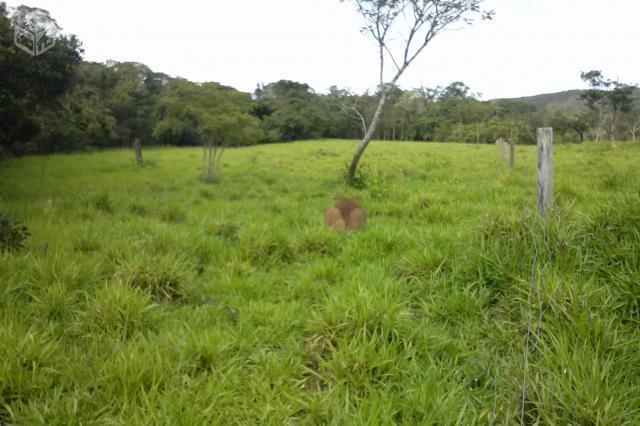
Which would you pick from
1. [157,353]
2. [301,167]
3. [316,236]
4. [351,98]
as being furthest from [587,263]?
[301,167]

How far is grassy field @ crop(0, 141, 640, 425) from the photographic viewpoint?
2.21m

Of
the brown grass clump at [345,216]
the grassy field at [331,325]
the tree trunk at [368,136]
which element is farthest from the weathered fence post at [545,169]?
the tree trunk at [368,136]

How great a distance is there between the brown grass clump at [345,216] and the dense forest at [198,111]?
6.99 m

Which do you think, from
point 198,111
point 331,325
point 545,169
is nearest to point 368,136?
point 198,111

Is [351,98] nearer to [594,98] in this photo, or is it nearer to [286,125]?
[286,125]

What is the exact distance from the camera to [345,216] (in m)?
6.15

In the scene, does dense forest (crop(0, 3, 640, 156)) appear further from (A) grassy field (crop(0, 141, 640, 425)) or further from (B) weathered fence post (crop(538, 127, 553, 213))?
(B) weathered fence post (crop(538, 127, 553, 213))

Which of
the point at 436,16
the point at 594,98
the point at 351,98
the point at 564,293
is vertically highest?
the point at 594,98

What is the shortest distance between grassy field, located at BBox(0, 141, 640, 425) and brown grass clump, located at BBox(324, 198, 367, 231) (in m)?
0.64

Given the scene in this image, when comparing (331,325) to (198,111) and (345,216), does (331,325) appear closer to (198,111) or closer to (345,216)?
(345,216)

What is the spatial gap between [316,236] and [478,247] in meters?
2.17

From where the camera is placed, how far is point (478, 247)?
405 cm

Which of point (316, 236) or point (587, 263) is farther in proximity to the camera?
point (316, 236)

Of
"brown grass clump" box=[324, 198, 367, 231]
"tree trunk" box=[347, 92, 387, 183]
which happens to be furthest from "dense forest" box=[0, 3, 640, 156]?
"brown grass clump" box=[324, 198, 367, 231]
